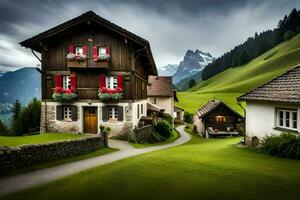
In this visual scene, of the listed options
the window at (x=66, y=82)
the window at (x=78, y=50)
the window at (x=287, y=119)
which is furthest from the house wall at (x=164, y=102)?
the window at (x=287, y=119)

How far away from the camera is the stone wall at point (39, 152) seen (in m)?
11.6

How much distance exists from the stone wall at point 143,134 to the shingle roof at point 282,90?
1091 cm

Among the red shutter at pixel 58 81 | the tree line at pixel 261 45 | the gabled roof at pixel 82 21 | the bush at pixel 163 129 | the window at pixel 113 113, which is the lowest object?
the bush at pixel 163 129


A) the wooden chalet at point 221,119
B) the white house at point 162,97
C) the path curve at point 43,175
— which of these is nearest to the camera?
the path curve at point 43,175

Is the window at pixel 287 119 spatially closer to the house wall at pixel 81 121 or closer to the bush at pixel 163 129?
the house wall at pixel 81 121

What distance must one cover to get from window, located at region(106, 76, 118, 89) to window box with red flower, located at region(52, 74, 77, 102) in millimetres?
3500

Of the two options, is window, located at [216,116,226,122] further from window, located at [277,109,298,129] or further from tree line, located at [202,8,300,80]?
tree line, located at [202,8,300,80]

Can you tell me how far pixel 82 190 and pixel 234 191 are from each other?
18.1 feet

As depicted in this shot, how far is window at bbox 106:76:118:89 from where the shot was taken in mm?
24734

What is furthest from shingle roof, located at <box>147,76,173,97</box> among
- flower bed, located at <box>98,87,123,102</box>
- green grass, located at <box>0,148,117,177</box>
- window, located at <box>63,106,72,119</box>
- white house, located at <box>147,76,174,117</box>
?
green grass, located at <box>0,148,117,177</box>

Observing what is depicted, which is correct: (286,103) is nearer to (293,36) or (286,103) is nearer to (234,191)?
(234,191)

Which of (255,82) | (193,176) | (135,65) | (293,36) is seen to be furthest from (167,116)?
(293,36)

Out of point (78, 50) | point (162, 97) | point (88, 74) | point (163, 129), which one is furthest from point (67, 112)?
point (162, 97)

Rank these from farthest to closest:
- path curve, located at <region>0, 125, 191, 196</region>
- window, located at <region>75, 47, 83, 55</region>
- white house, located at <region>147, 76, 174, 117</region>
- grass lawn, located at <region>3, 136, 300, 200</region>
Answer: white house, located at <region>147, 76, 174, 117</region>
window, located at <region>75, 47, 83, 55</region>
path curve, located at <region>0, 125, 191, 196</region>
grass lawn, located at <region>3, 136, 300, 200</region>
